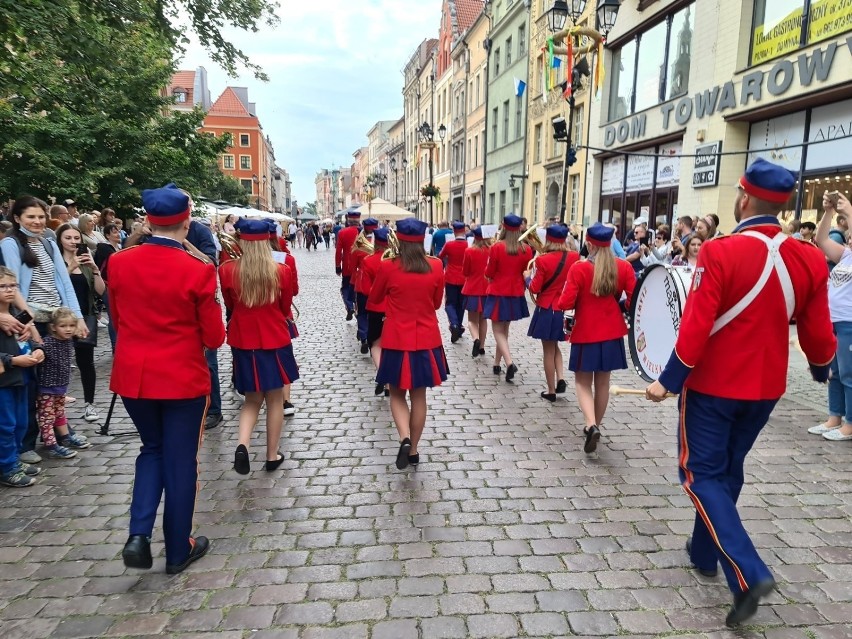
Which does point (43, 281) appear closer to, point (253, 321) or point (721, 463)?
point (253, 321)

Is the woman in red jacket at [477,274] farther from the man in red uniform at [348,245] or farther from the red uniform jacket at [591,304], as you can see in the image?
the red uniform jacket at [591,304]

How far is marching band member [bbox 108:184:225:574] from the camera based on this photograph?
296 centimetres

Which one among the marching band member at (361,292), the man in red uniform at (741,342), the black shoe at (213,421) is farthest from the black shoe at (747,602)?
the marching band member at (361,292)

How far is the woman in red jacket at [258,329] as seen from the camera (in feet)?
13.7

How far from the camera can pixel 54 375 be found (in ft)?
15.2

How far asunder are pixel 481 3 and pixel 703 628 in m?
50.2

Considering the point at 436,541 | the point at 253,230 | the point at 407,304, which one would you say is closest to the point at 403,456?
the point at 436,541

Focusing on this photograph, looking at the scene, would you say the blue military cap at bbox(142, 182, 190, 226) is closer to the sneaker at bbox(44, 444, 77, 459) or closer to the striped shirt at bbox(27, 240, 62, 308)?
the striped shirt at bbox(27, 240, 62, 308)

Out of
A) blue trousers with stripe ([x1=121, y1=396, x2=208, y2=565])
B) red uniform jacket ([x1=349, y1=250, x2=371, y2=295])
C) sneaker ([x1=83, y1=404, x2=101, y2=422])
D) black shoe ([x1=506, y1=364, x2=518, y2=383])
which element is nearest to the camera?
blue trousers with stripe ([x1=121, y1=396, x2=208, y2=565])

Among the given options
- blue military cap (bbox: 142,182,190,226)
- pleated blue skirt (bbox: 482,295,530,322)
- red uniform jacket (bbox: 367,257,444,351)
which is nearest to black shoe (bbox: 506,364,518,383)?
pleated blue skirt (bbox: 482,295,530,322)

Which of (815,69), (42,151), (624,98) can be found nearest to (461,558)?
(815,69)

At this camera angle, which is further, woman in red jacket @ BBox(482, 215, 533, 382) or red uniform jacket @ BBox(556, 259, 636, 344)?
woman in red jacket @ BBox(482, 215, 533, 382)

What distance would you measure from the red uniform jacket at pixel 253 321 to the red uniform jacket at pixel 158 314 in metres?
1.22

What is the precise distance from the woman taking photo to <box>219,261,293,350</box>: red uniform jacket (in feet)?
6.92
